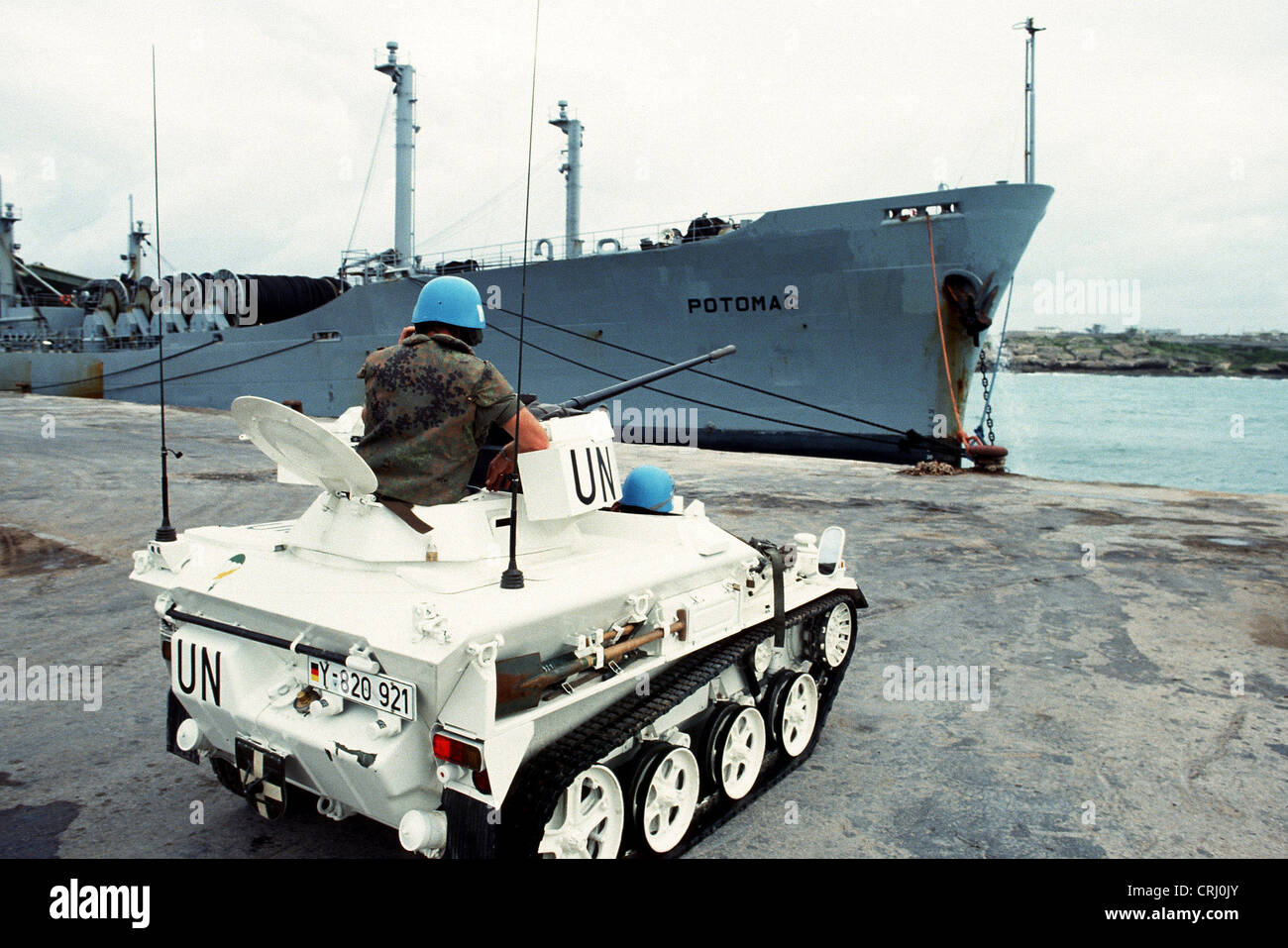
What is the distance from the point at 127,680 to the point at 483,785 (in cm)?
390

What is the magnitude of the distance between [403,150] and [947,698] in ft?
86.3

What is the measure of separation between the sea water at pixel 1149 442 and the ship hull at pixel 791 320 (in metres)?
2.31

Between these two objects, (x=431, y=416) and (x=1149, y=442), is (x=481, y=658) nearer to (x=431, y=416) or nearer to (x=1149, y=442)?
(x=431, y=416)

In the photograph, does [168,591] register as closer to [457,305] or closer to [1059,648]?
[457,305]

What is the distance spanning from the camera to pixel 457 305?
3.91m

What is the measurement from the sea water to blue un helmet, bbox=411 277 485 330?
19009 mm

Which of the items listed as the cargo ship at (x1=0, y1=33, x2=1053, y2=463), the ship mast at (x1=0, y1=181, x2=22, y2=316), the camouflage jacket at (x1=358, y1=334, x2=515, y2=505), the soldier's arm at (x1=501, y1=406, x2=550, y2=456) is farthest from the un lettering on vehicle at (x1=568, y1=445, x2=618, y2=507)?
the ship mast at (x1=0, y1=181, x2=22, y2=316)

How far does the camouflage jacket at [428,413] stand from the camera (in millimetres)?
3719

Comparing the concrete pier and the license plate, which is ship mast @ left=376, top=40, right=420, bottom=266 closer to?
the concrete pier

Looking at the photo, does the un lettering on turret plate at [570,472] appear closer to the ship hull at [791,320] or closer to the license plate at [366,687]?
the license plate at [366,687]

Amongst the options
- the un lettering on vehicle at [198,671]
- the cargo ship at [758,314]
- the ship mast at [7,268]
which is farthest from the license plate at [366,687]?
the ship mast at [7,268]
